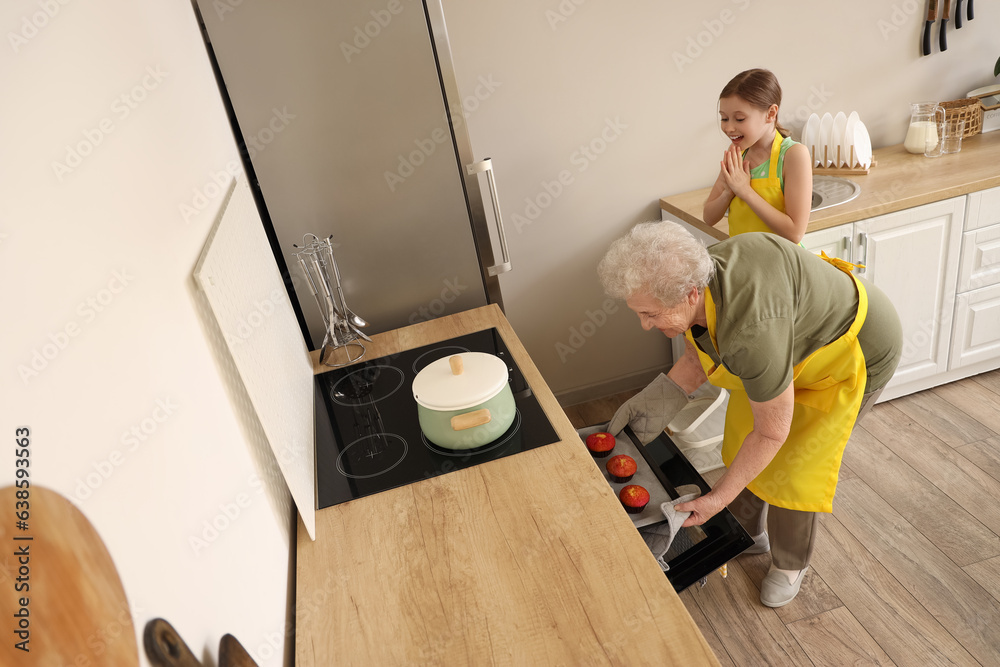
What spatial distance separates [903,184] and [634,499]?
1754 millimetres

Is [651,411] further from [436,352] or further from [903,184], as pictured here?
[903,184]

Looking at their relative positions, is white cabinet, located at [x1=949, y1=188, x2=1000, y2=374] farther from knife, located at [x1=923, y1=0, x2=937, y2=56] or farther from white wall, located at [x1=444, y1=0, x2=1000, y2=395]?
knife, located at [x1=923, y1=0, x2=937, y2=56]

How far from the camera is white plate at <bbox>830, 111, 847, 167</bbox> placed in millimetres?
2553

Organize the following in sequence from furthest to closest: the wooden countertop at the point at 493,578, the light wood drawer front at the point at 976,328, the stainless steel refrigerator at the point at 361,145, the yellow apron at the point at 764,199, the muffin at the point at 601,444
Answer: the light wood drawer front at the point at 976,328 → the yellow apron at the point at 764,199 → the stainless steel refrigerator at the point at 361,145 → the muffin at the point at 601,444 → the wooden countertop at the point at 493,578

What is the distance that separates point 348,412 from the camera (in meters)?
1.72

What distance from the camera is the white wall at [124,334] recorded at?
0.47 metres

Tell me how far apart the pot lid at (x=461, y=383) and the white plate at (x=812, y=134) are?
6.29 feet

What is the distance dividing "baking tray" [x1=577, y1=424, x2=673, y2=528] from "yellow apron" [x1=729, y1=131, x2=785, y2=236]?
0.82 m

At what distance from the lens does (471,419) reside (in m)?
1.37

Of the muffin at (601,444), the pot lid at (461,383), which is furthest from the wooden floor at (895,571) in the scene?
the pot lid at (461,383)

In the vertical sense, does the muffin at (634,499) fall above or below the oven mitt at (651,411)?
below

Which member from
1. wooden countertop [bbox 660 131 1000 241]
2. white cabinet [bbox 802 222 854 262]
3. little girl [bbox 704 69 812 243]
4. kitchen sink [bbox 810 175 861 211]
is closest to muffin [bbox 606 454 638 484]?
little girl [bbox 704 69 812 243]

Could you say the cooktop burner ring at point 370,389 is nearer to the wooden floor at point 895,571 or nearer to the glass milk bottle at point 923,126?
the wooden floor at point 895,571

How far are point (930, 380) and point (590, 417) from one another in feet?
4.55
